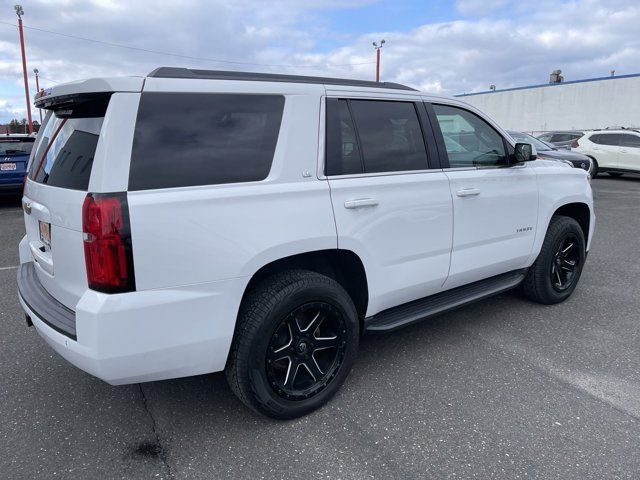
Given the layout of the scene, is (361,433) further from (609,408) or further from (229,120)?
(229,120)

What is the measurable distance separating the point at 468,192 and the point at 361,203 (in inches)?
40.8

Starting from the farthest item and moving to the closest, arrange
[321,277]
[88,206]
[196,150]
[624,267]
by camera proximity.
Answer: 1. [624,267]
2. [321,277]
3. [196,150]
4. [88,206]

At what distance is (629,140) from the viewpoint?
16.0 meters

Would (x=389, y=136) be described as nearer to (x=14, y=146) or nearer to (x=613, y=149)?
(x=14, y=146)

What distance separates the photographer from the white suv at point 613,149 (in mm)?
15992

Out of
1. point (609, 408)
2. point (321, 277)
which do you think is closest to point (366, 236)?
point (321, 277)

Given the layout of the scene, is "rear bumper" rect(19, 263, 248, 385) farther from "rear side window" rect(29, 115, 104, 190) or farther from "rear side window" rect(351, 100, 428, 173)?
"rear side window" rect(351, 100, 428, 173)

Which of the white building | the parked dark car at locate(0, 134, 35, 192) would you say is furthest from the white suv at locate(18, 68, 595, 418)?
the white building

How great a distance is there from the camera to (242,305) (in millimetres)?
2633

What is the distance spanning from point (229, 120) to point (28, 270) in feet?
5.66

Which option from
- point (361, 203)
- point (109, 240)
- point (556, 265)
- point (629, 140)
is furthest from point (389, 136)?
point (629, 140)

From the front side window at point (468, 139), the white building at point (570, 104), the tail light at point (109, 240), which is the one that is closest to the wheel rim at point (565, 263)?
the front side window at point (468, 139)

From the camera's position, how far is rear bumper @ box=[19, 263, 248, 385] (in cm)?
222

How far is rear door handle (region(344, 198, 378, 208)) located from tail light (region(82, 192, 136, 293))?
1.21 metres
